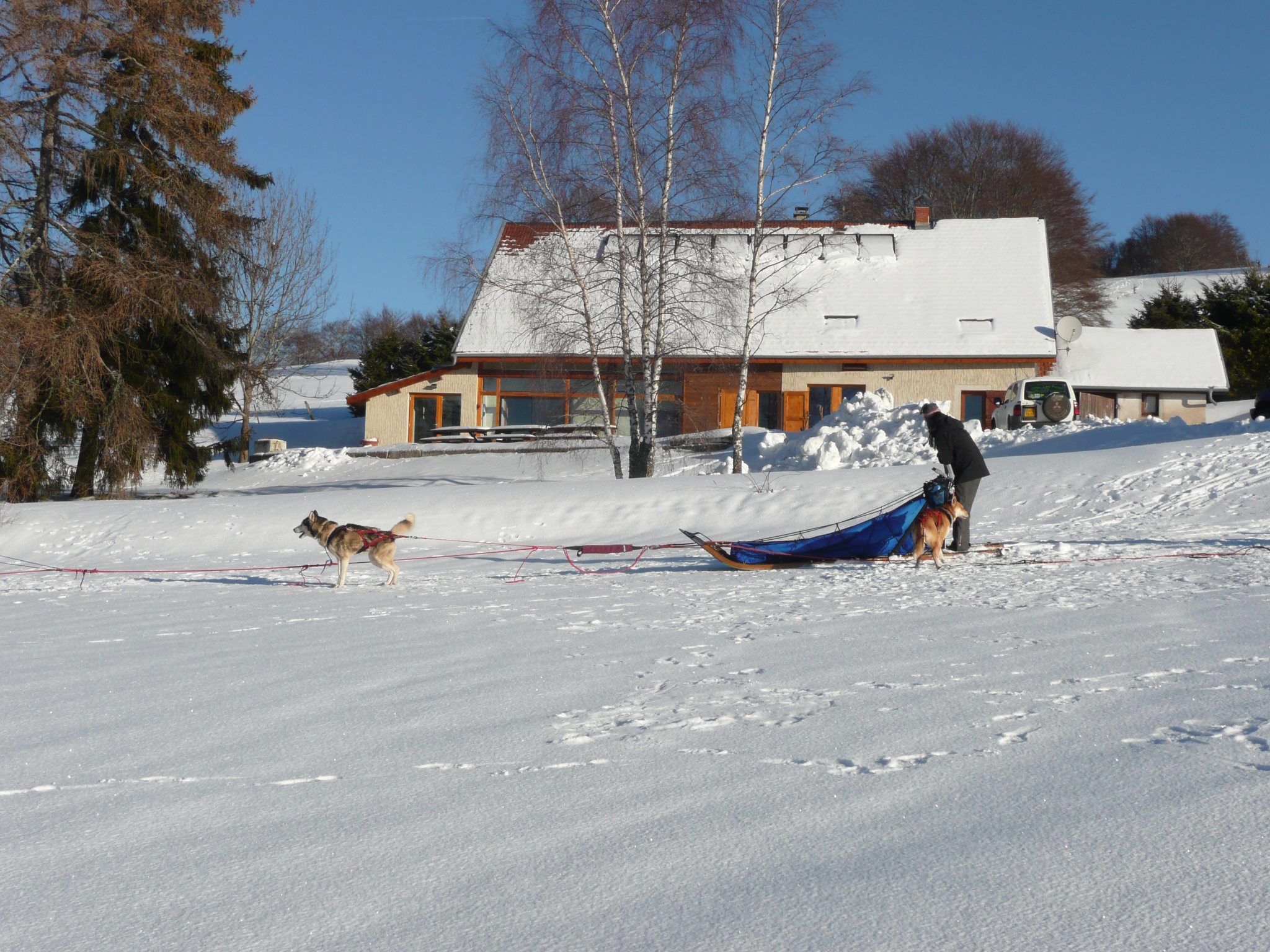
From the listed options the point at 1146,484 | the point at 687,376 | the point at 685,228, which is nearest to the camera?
the point at 1146,484

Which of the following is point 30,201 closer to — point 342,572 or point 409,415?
point 342,572

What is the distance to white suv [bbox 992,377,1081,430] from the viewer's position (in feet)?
84.2

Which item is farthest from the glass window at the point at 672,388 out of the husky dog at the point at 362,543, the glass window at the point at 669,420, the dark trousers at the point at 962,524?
the husky dog at the point at 362,543

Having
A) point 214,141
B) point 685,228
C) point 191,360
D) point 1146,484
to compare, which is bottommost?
point 1146,484

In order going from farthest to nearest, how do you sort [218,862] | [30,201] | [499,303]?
1. [499,303]
2. [30,201]
3. [218,862]

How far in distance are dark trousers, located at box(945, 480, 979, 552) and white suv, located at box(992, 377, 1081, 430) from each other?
51.0 feet

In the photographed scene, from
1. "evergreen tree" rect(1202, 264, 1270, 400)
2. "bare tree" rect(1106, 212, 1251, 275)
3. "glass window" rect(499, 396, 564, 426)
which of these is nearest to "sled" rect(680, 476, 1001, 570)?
"glass window" rect(499, 396, 564, 426)

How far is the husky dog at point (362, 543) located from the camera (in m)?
10.2

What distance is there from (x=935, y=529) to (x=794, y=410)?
22.0 m

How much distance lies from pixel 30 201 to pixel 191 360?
3.81m

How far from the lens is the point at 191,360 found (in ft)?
67.0

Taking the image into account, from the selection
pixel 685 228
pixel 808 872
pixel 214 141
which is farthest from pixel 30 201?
pixel 808 872

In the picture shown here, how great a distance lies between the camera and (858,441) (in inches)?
917

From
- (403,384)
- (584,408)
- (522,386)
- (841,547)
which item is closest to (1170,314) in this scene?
(584,408)
